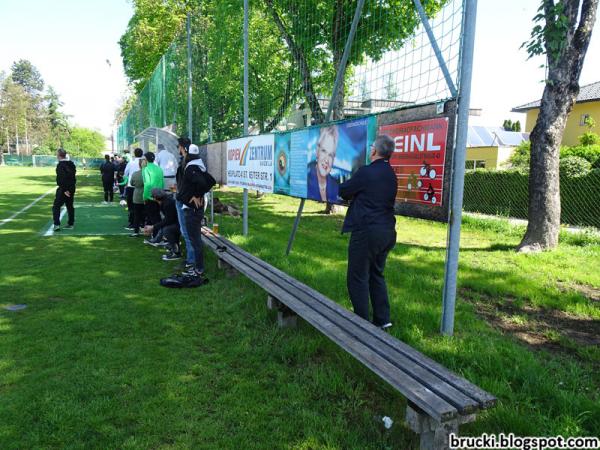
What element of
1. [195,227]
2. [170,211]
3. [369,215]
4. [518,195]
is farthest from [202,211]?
[518,195]

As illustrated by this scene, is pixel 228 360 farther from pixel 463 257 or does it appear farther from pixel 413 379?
pixel 463 257

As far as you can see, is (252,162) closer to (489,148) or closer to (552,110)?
(552,110)

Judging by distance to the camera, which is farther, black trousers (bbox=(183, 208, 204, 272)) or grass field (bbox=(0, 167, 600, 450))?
black trousers (bbox=(183, 208, 204, 272))

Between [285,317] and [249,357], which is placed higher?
[285,317]

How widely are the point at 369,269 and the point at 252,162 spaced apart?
4.55 m

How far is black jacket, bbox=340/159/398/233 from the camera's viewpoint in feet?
12.0

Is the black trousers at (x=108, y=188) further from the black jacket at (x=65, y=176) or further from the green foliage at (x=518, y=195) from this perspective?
the green foliage at (x=518, y=195)

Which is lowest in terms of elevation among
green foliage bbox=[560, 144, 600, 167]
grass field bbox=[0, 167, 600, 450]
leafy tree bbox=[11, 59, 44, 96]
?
grass field bbox=[0, 167, 600, 450]

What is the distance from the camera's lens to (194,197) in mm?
6023

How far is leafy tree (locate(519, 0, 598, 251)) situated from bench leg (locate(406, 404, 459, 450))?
21.8 feet

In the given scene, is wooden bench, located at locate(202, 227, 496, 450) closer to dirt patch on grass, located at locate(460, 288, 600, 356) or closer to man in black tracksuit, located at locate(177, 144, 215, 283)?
dirt patch on grass, located at locate(460, 288, 600, 356)

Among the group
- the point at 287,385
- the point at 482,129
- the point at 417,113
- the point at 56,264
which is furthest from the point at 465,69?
the point at 482,129

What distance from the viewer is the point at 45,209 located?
13.6 meters

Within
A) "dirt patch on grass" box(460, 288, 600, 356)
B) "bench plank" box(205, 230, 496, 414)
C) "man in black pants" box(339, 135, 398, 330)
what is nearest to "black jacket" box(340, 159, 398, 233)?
"man in black pants" box(339, 135, 398, 330)
